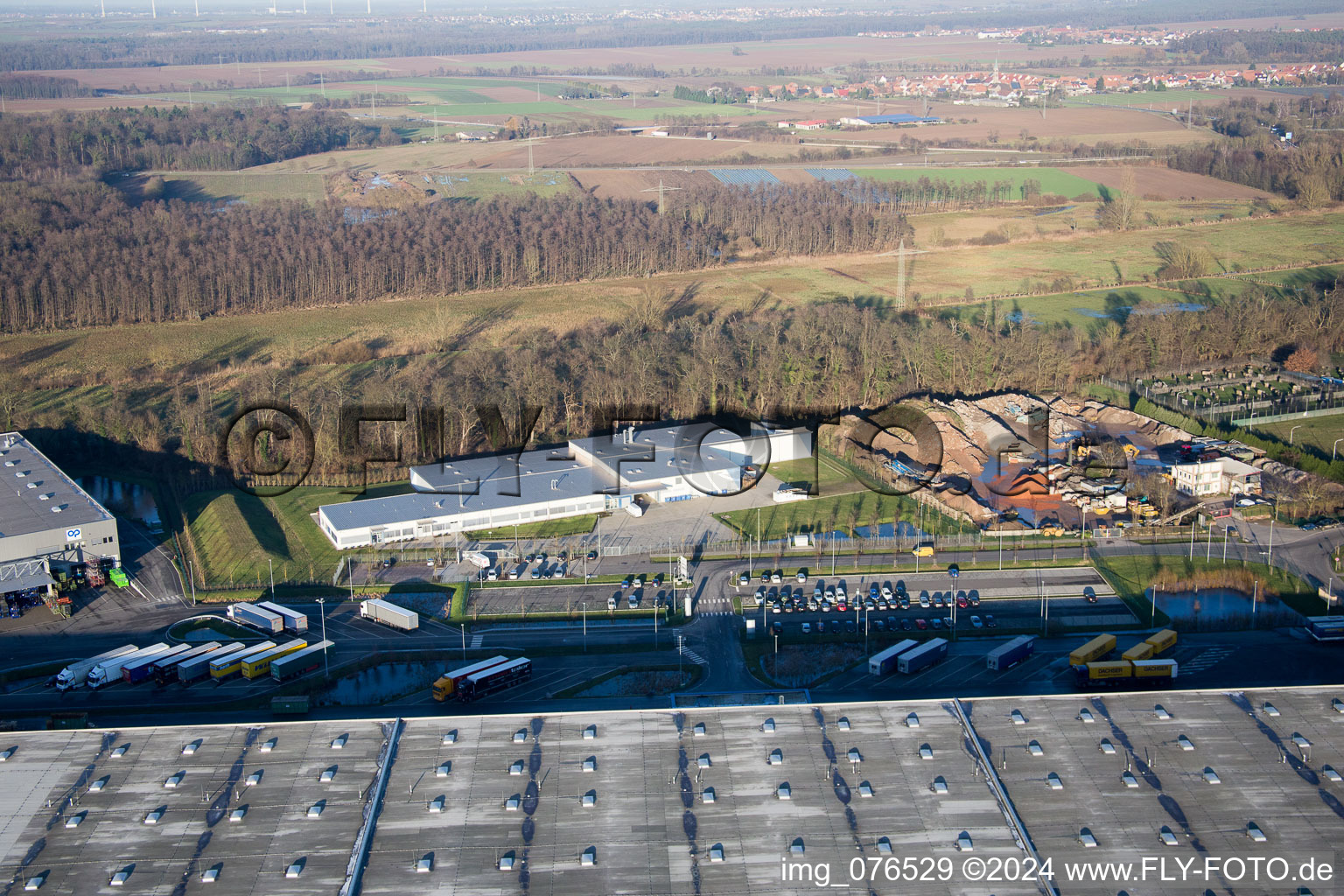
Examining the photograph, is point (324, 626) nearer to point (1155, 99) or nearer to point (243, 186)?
point (243, 186)

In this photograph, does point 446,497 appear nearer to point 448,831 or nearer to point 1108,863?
point 448,831

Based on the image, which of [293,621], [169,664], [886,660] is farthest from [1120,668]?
[169,664]

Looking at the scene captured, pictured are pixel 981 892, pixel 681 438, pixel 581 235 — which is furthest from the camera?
pixel 581 235

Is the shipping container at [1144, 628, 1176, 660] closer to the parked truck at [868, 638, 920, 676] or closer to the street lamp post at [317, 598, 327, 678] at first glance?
the parked truck at [868, 638, 920, 676]

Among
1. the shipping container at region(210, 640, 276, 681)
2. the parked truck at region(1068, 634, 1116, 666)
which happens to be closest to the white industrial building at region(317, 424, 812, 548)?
the shipping container at region(210, 640, 276, 681)

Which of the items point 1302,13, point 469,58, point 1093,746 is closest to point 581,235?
point 1093,746

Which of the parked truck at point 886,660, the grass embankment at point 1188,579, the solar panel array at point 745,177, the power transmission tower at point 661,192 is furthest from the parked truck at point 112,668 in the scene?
the solar panel array at point 745,177

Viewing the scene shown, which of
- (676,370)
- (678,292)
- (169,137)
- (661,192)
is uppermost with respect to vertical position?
(169,137)
